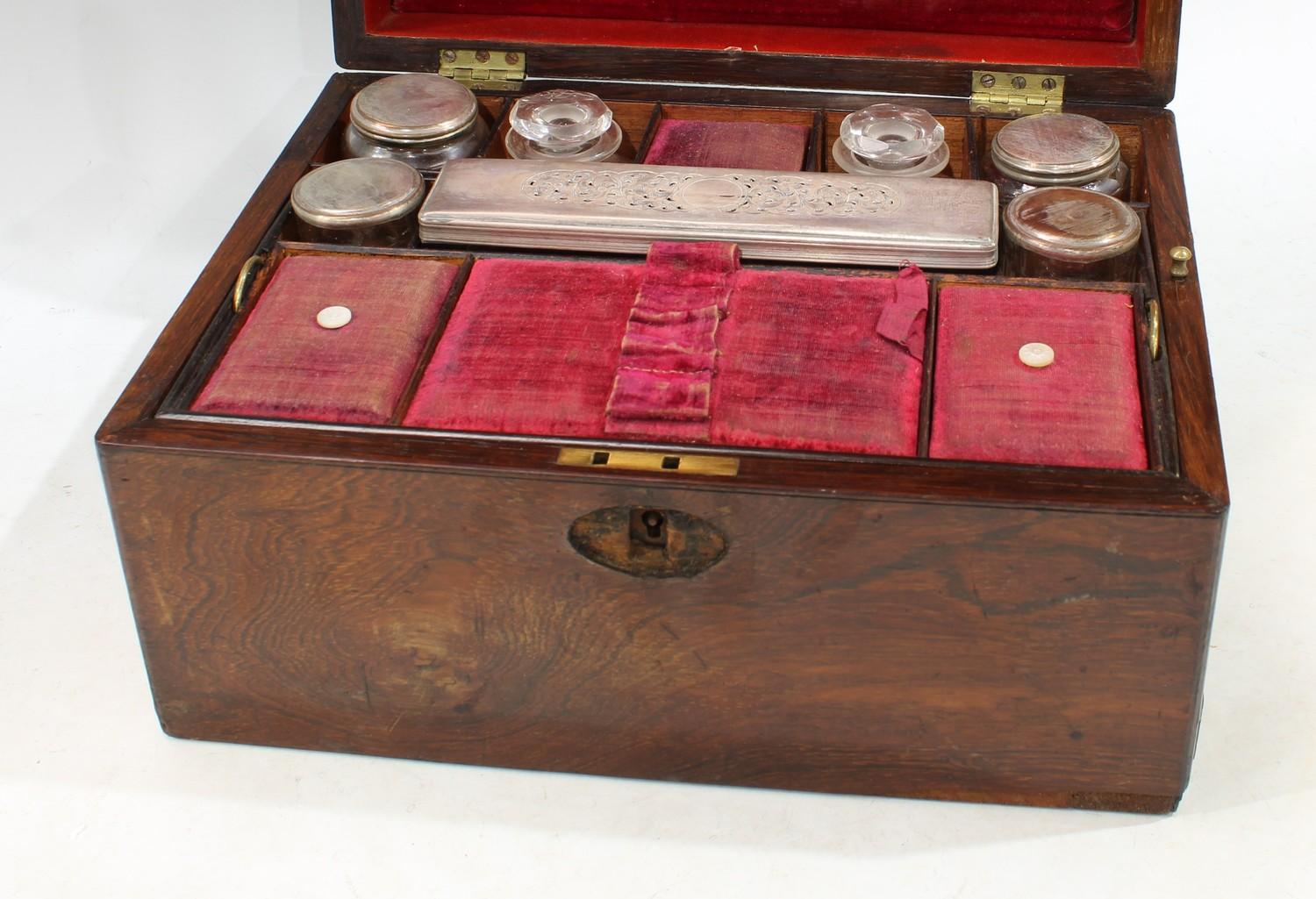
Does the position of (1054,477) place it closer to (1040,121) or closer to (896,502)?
(896,502)

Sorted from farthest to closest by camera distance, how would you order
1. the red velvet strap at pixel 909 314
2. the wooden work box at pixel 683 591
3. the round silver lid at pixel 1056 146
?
the round silver lid at pixel 1056 146
the red velvet strap at pixel 909 314
the wooden work box at pixel 683 591

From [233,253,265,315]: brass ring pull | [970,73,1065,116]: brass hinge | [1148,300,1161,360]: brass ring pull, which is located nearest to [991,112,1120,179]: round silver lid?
[970,73,1065,116]: brass hinge

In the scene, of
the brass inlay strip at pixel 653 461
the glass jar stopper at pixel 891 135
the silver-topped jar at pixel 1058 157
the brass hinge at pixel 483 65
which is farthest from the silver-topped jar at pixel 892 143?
the brass inlay strip at pixel 653 461

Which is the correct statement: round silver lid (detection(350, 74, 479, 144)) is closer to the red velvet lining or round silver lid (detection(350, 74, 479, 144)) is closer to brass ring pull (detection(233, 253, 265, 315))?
the red velvet lining

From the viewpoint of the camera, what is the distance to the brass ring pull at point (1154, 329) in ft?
8.72

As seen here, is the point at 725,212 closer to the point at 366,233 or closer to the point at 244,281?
the point at 366,233

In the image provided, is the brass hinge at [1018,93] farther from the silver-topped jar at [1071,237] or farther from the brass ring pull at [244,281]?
the brass ring pull at [244,281]

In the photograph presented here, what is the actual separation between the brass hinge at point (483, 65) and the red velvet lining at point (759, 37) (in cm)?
3

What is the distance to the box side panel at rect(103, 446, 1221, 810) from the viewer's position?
8.13 ft

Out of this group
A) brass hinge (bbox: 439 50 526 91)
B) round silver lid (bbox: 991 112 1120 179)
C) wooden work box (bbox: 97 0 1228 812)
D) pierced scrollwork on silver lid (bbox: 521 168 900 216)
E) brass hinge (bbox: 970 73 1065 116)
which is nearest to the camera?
wooden work box (bbox: 97 0 1228 812)

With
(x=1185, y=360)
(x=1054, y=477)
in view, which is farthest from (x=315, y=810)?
Answer: (x=1185, y=360)

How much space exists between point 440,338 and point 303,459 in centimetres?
36

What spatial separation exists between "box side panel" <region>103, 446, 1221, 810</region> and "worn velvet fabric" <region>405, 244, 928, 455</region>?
0.45 feet

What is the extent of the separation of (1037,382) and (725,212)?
624mm
